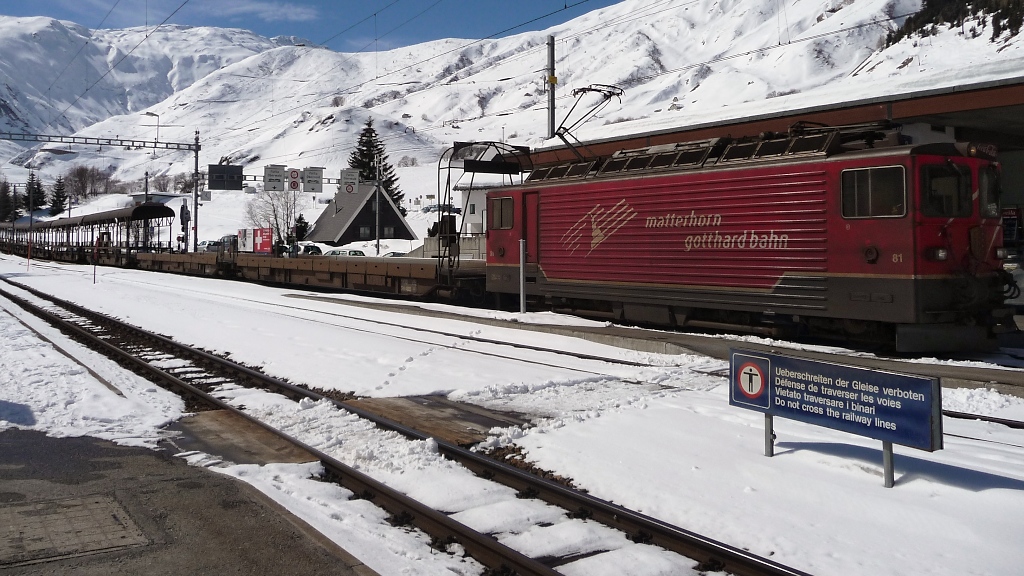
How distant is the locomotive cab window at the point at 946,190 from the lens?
38.8 ft

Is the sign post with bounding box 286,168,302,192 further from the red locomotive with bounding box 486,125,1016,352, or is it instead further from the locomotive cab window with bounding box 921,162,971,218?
the locomotive cab window with bounding box 921,162,971,218

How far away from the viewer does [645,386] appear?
35.4ft

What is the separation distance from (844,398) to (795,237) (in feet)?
23.8

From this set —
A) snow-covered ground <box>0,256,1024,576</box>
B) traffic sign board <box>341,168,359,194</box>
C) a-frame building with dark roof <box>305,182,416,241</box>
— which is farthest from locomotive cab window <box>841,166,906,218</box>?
a-frame building with dark roof <box>305,182,416,241</box>

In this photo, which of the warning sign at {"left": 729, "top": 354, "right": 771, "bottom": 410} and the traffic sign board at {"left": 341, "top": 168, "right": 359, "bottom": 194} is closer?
the warning sign at {"left": 729, "top": 354, "right": 771, "bottom": 410}

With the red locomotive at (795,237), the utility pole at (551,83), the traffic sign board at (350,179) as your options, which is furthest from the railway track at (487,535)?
the traffic sign board at (350,179)

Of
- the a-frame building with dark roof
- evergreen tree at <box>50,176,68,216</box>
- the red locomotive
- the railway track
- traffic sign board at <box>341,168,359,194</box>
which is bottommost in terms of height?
the railway track

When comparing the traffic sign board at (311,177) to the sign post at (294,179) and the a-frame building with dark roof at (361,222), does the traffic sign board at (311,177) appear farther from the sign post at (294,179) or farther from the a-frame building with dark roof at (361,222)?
the a-frame building with dark roof at (361,222)

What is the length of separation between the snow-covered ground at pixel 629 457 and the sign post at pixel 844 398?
1.52ft

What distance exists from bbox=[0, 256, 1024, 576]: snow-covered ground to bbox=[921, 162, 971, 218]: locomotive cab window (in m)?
3.37

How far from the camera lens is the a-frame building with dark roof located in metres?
73.4

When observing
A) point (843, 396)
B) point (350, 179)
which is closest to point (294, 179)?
point (350, 179)

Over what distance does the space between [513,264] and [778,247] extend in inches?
285

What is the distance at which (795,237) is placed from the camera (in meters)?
13.2
